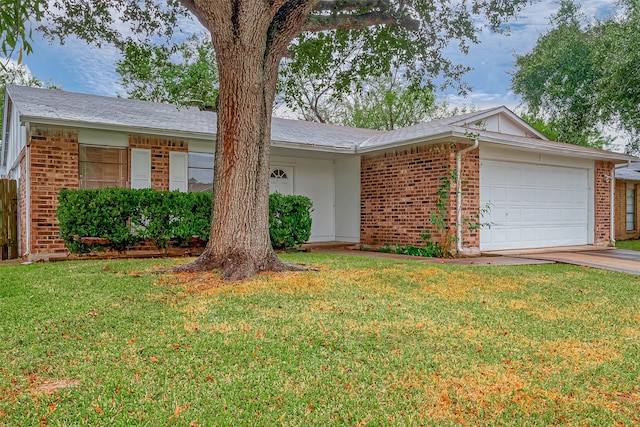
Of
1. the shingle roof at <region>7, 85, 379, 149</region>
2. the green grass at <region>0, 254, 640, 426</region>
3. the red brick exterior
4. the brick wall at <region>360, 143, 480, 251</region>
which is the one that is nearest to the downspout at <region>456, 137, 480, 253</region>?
the brick wall at <region>360, 143, 480, 251</region>

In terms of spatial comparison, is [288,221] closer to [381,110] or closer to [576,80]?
[576,80]

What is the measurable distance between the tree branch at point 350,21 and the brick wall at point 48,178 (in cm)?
514

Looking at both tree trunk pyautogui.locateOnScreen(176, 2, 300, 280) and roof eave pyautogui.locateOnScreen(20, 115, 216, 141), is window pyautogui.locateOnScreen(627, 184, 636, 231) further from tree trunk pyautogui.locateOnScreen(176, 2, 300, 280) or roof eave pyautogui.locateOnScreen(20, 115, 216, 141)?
tree trunk pyautogui.locateOnScreen(176, 2, 300, 280)

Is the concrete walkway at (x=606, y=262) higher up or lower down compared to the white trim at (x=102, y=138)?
lower down

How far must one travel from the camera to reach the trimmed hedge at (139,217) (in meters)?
7.97

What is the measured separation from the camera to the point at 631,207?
17469 mm

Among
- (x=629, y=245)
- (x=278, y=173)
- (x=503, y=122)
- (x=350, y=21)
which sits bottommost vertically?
(x=629, y=245)

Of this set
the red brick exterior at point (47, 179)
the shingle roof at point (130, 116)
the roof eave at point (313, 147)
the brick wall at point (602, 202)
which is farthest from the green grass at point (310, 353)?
the brick wall at point (602, 202)

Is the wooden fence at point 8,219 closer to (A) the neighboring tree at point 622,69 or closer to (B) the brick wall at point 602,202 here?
(B) the brick wall at point 602,202

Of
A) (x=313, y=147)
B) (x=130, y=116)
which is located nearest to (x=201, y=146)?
(x=130, y=116)

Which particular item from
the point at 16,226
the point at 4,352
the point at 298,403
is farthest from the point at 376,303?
the point at 16,226

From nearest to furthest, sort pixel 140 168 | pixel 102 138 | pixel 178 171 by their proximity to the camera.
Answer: pixel 102 138 < pixel 140 168 < pixel 178 171

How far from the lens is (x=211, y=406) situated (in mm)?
2379

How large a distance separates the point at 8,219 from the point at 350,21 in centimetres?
919
